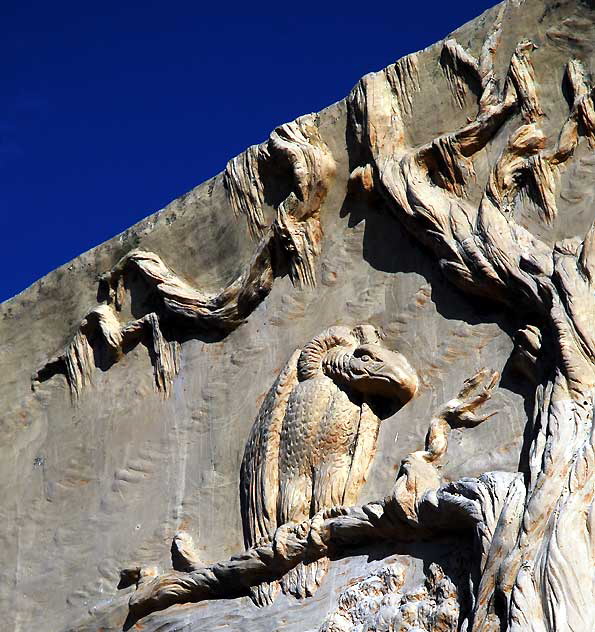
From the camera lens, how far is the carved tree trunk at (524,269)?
432cm

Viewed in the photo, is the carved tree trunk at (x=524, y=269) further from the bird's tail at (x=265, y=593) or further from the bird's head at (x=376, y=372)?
the bird's tail at (x=265, y=593)

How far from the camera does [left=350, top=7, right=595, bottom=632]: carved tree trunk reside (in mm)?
4324

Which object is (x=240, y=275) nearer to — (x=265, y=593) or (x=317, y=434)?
(x=317, y=434)

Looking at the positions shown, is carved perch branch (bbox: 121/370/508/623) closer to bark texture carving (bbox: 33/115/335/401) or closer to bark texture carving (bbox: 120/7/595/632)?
bark texture carving (bbox: 120/7/595/632)

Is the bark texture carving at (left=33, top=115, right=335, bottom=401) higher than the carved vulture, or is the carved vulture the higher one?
the bark texture carving at (left=33, top=115, right=335, bottom=401)

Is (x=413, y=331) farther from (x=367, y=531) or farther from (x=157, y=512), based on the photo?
(x=157, y=512)

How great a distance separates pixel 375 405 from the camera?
5.32m

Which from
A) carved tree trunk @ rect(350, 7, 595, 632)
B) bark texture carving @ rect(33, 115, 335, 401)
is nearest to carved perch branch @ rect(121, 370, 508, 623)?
carved tree trunk @ rect(350, 7, 595, 632)

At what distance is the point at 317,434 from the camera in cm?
529

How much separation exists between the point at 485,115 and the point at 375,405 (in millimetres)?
1018

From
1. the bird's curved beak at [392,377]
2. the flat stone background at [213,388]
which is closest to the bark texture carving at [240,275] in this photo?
the flat stone background at [213,388]

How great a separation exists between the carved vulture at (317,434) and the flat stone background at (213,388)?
6 cm

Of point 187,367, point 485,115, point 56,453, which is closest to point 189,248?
point 187,367

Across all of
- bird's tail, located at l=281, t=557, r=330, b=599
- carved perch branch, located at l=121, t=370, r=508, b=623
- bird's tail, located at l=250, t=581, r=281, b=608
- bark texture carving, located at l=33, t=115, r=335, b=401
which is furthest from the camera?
bark texture carving, located at l=33, t=115, r=335, b=401
